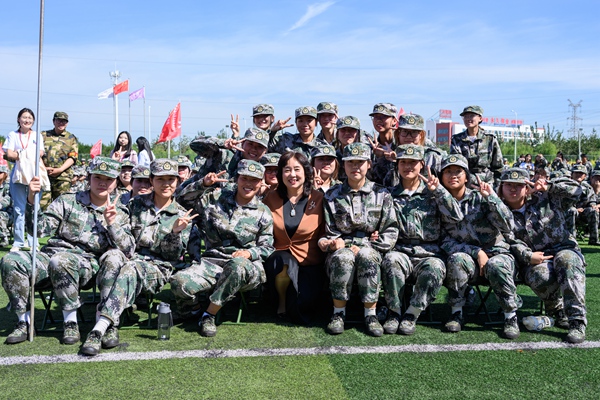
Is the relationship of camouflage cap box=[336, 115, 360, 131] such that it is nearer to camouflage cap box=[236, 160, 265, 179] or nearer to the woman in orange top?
the woman in orange top

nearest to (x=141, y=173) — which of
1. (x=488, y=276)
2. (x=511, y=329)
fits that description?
(x=488, y=276)

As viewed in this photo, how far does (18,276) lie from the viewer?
16.9 ft

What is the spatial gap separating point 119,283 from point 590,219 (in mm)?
9011

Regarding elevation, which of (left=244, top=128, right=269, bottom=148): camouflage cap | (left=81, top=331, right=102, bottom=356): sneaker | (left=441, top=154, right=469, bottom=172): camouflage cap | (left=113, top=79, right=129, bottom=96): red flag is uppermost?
(left=113, top=79, right=129, bottom=96): red flag

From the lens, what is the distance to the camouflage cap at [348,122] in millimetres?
6871

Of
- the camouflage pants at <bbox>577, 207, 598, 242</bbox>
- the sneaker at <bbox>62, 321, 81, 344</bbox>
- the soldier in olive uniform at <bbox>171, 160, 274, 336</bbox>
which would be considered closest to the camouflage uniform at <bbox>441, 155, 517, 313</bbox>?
the soldier in olive uniform at <bbox>171, 160, 274, 336</bbox>

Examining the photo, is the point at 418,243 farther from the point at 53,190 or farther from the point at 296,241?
the point at 53,190

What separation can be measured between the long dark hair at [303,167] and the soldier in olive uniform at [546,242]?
6.47 feet

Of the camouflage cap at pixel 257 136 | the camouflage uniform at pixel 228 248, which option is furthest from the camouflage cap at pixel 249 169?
the camouflage cap at pixel 257 136

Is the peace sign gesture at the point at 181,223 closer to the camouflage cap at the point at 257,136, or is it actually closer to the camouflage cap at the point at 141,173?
the camouflage cap at the point at 141,173

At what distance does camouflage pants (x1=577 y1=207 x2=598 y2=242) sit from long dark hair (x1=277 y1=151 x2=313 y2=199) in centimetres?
682

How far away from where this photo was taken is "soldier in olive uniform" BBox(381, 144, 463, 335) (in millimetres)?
5559

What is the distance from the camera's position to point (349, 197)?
19.3ft

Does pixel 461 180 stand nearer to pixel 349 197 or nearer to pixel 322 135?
pixel 349 197
